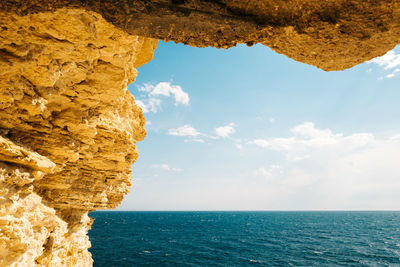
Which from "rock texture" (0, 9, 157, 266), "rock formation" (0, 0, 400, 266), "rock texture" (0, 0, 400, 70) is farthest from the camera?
"rock texture" (0, 9, 157, 266)

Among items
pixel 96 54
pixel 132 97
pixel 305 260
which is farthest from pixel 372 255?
pixel 96 54

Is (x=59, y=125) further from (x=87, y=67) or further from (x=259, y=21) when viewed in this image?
(x=259, y=21)

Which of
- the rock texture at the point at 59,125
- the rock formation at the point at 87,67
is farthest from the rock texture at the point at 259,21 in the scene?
the rock texture at the point at 59,125

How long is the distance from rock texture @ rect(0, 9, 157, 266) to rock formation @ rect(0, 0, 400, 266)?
3 centimetres

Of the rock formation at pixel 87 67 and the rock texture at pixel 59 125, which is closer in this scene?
the rock formation at pixel 87 67

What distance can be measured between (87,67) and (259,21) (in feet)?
16.6

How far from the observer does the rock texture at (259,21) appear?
302 centimetres

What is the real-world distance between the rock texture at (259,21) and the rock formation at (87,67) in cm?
2

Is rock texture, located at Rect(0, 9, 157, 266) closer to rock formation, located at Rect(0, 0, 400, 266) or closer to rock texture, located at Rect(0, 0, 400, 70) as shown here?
rock formation, located at Rect(0, 0, 400, 266)

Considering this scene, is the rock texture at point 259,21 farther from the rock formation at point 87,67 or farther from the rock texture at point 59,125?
the rock texture at point 59,125

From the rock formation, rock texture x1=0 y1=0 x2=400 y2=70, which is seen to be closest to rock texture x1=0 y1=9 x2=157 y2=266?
the rock formation

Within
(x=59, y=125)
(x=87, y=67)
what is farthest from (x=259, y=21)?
(x=59, y=125)

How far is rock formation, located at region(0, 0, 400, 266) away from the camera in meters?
3.14

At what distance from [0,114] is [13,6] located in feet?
16.3
